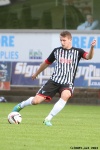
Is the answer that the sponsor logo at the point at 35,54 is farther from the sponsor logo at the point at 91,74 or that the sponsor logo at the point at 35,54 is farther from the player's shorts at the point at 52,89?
the player's shorts at the point at 52,89

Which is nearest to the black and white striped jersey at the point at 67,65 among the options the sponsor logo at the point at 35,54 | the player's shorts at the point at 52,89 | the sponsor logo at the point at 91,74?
the player's shorts at the point at 52,89

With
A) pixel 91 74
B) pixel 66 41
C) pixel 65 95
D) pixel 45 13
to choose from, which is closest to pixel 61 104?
pixel 65 95

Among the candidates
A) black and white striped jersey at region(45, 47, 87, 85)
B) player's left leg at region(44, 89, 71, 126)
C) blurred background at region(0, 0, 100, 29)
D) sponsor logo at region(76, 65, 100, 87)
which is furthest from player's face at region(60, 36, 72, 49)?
blurred background at region(0, 0, 100, 29)

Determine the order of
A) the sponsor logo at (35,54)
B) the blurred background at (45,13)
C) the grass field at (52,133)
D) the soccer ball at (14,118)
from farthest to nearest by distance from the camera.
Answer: the blurred background at (45,13) → the sponsor logo at (35,54) → the soccer ball at (14,118) → the grass field at (52,133)

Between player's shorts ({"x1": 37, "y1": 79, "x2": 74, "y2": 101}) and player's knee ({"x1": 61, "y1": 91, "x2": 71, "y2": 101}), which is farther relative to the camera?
player's shorts ({"x1": 37, "y1": 79, "x2": 74, "y2": 101})

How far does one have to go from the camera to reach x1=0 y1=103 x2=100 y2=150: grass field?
39.4 feet

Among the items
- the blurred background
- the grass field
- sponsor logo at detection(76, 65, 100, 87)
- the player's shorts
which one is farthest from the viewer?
the blurred background

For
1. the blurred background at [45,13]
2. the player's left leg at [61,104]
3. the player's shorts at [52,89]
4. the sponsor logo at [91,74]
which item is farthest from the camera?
the blurred background at [45,13]

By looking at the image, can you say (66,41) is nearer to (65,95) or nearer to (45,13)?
(65,95)

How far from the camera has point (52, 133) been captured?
545 inches

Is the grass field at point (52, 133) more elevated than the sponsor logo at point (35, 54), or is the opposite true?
the grass field at point (52, 133)

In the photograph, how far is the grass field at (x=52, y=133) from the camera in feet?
39.4

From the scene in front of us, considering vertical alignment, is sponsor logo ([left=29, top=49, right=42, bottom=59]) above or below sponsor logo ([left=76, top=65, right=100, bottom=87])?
above

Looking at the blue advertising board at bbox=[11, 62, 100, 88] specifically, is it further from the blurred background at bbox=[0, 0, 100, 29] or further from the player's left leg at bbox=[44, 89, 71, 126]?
the player's left leg at bbox=[44, 89, 71, 126]
